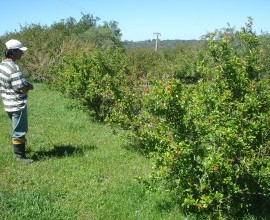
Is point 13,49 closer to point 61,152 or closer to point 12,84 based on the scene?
point 12,84

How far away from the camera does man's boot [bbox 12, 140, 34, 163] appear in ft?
22.3

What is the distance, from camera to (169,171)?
481 centimetres

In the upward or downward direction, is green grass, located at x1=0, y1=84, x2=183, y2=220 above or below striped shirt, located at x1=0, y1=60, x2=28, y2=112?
below

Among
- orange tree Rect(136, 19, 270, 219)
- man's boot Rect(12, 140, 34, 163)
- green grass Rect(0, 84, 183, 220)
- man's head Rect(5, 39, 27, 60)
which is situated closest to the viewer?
orange tree Rect(136, 19, 270, 219)

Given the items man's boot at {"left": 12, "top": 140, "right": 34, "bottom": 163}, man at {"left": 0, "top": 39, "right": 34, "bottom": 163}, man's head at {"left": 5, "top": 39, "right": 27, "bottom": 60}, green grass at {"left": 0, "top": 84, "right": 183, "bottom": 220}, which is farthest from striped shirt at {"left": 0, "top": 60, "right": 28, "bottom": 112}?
green grass at {"left": 0, "top": 84, "right": 183, "bottom": 220}

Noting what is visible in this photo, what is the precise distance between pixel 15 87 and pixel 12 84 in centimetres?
8

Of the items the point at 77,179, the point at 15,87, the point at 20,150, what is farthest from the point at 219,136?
the point at 20,150

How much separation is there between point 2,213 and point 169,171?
7.11 feet

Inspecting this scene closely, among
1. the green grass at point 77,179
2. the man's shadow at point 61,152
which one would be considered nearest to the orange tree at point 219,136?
the green grass at point 77,179

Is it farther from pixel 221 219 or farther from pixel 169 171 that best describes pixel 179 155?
pixel 221 219

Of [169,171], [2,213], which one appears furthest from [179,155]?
[2,213]

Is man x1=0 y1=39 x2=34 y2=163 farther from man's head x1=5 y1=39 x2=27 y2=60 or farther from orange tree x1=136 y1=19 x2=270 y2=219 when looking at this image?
orange tree x1=136 y1=19 x2=270 y2=219

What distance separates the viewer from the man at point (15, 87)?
257 inches

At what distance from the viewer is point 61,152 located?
7488mm
